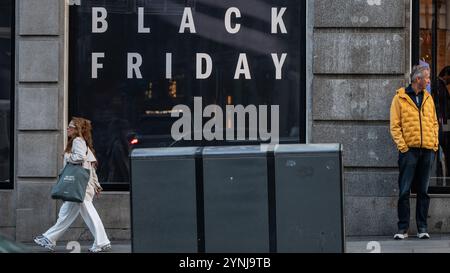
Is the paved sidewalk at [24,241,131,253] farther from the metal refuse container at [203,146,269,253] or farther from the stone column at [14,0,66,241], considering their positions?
the metal refuse container at [203,146,269,253]

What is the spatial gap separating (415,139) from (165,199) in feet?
A: 17.3

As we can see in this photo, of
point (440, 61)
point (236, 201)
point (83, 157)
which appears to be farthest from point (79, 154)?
point (440, 61)

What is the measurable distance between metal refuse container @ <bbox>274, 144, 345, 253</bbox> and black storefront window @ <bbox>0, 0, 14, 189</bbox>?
654 cm

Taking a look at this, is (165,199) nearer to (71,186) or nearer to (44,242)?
(71,186)

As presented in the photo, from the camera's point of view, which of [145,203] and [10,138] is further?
[10,138]

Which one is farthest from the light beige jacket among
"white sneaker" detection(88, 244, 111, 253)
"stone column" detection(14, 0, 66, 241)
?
"stone column" detection(14, 0, 66, 241)

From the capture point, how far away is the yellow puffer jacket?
11.6 m

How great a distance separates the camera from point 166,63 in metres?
12.7

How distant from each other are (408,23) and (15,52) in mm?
5577

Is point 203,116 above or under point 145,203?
above

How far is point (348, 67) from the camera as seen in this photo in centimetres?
1236
